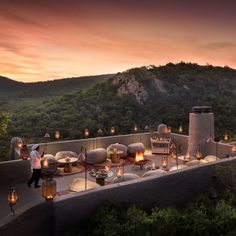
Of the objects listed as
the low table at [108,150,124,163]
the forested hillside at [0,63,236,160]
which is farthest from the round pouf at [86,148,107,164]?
the forested hillside at [0,63,236,160]

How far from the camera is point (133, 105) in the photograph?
130 feet

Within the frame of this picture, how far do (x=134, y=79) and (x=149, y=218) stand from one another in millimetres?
36832

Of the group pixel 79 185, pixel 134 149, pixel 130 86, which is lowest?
pixel 79 185

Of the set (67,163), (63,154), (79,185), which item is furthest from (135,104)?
(79,185)

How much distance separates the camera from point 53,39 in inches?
A: 782

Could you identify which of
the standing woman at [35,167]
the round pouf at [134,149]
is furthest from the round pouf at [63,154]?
the standing woman at [35,167]

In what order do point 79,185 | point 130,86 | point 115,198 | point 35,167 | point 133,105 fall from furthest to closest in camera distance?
point 130,86 < point 133,105 < point 79,185 < point 35,167 < point 115,198

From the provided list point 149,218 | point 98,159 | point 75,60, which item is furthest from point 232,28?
point 75,60

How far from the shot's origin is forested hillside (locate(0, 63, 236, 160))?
32.2 m

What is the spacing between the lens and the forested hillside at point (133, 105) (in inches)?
1266

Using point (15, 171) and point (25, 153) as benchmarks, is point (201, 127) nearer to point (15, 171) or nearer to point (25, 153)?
point (25, 153)

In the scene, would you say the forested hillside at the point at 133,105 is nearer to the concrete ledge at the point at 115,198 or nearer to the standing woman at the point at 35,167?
the standing woman at the point at 35,167

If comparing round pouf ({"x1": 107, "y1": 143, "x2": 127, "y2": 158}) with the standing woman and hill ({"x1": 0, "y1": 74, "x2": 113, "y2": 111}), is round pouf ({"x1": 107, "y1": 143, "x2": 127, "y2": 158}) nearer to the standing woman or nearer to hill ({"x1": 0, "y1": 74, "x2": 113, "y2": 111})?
the standing woman

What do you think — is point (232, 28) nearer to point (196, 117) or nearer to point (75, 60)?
point (196, 117)
